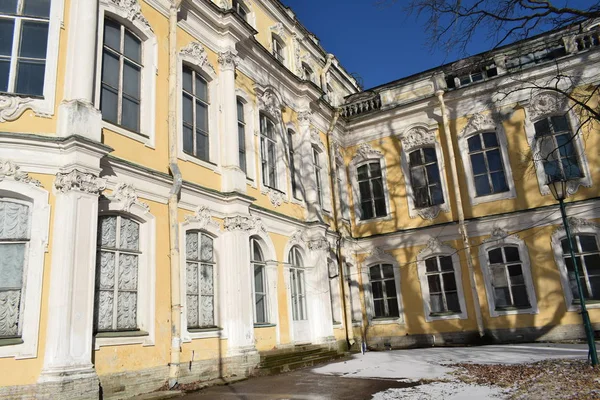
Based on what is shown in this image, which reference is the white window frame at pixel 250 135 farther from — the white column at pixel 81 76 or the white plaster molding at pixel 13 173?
the white plaster molding at pixel 13 173

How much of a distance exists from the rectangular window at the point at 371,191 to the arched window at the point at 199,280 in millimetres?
7609

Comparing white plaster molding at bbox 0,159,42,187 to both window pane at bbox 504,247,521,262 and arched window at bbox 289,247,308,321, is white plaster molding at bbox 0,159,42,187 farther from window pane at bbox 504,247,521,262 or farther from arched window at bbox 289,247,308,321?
window pane at bbox 504,247,521,262

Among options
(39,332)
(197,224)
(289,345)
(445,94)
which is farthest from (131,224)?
(445,94)

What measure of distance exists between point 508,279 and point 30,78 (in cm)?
1238

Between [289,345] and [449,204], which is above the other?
[449,204]

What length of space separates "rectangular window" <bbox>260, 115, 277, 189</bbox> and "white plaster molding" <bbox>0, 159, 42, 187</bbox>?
19.5 feet

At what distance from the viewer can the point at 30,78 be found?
23.5ft

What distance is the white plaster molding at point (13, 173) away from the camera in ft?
21.2

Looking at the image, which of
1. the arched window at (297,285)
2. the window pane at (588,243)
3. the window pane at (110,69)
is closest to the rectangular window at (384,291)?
the arched window at (297,285)

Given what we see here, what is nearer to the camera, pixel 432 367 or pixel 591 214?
pixel 432 367

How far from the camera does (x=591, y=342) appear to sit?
7.21 meters

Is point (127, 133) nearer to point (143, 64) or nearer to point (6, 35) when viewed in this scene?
point (143, 64)

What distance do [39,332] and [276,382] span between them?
3.92 m

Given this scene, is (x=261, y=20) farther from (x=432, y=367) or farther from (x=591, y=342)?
(x=591, y=342)
